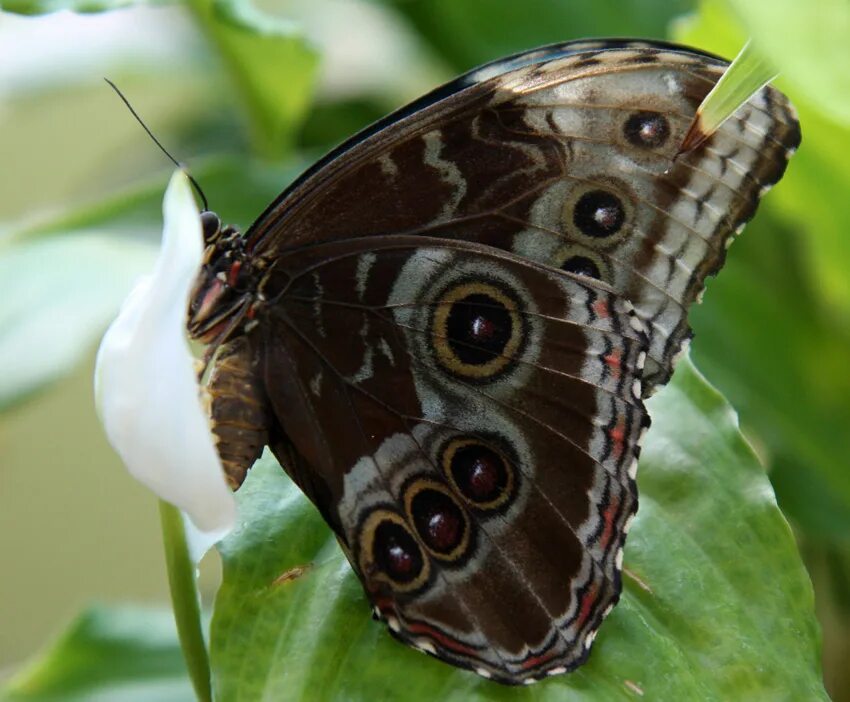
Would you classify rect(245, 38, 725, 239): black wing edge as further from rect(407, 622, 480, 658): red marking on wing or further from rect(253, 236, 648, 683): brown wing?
rect(407, 622, 480, 658): red marking on wing

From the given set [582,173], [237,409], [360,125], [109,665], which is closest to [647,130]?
[582,173]

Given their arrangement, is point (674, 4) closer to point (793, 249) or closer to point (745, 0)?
point (793, 249)

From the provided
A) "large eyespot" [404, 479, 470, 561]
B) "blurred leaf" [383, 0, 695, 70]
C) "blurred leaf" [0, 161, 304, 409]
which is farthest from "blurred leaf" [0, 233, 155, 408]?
"blurred leaf" [383, 0, 695, 70]

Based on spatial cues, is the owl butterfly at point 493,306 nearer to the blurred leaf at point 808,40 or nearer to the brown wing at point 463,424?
the brown wing at point 463,424

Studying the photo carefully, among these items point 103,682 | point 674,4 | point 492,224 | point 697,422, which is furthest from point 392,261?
point 674,4

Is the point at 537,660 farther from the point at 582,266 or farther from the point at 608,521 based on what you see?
the point at 582,266
